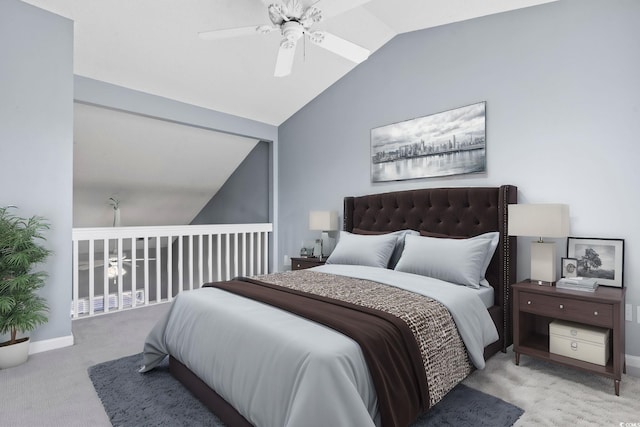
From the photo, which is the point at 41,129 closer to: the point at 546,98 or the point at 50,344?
the point at 50,344

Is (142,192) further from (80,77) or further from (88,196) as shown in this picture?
(80,77)

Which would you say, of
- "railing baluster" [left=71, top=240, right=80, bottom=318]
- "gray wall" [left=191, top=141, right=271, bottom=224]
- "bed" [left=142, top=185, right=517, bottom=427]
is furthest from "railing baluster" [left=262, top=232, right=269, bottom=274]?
"railing baluster" [left=71, top=240, right=80, bottom=318]

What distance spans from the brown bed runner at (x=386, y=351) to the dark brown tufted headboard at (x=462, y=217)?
1191 millimetres

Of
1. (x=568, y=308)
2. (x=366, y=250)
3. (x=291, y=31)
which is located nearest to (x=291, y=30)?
(x=291, y=31)

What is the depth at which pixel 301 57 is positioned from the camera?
382 cm

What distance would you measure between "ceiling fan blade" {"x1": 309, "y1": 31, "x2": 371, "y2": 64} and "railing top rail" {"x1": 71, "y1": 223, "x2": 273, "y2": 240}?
2.79 meters

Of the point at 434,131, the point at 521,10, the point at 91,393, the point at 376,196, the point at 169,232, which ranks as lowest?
the point at 91,393

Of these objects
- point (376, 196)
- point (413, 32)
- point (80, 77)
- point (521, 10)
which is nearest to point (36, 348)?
point (80, 77)

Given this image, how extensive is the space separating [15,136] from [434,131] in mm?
3665

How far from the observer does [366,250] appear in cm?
326

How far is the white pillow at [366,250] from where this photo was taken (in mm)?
3197

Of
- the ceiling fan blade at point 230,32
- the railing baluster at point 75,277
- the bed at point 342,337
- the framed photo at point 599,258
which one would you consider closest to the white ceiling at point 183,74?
the ceiling fan blade at point 230,32

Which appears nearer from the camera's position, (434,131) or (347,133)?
(434,131)

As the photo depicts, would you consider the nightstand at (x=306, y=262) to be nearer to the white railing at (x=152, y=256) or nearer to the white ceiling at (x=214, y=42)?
the white railing at (x=152, y=256)
